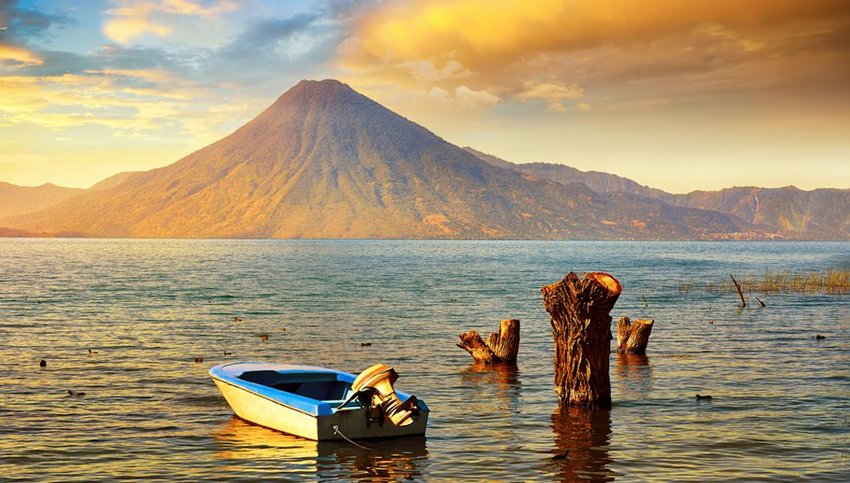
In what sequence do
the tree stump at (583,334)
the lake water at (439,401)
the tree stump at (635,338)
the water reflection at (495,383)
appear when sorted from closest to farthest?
the lake water at (439,401) → the tree stump at (583,334) → the water reflection at (495,383) → the tree stump at (635,338)

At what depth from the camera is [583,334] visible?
2025 centimetres

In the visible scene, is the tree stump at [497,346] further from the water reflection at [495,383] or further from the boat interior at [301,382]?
the boat interior at [301,382]

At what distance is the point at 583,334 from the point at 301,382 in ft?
23.1

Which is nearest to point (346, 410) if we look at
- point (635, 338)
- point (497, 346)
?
point (497, 346)

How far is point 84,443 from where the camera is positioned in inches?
721

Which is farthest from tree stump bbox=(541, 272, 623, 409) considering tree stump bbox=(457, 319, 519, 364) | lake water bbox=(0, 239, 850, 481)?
tree stump bbox=(457, 319, 519, 364)

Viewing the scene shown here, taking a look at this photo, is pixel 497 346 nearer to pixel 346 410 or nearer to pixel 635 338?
pixel 635 338

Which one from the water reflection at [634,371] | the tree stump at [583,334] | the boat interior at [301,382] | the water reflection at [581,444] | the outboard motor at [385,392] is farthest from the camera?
the water reflection at [634,371]

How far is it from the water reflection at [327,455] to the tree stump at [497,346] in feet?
37.1

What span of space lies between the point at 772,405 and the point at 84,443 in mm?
17246

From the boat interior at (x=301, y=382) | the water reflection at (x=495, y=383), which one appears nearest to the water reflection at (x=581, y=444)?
the water reflection at (x=495, y=383)

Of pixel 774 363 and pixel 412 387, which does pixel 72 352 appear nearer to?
pixel 412 387

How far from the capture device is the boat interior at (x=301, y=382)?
20.8m

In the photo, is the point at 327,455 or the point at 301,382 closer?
the point at 327,455
